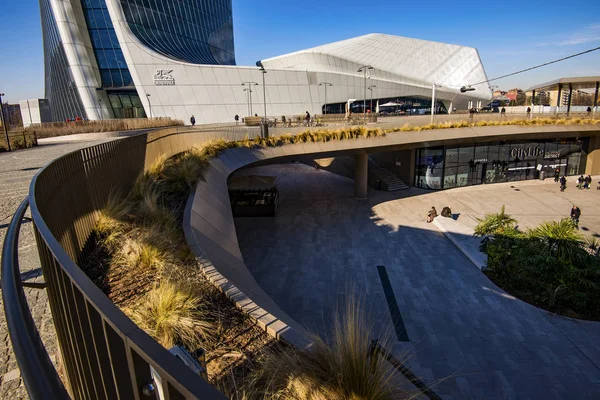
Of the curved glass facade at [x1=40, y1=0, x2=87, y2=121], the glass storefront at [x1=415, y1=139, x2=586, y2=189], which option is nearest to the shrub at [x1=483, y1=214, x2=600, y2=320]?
the glass storefront at [x1=415, y1=139, x2=586, y2=189]

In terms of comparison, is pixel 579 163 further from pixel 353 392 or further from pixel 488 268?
pixel 353 392

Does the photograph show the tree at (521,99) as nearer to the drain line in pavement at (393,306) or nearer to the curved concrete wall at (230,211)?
the curved concrete wall at (230,211)

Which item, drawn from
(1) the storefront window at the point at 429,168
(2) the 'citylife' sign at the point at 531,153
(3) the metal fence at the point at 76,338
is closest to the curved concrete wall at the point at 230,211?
(2) the 'citylife' sign at the point at 531,153

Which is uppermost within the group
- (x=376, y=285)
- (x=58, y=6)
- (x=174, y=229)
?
(x=58, y=6)

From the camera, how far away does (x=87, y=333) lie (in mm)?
2055

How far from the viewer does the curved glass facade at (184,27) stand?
42.3 metres

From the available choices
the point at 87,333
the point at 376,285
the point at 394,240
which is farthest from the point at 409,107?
the point at 87,333

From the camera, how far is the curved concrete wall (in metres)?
5.25

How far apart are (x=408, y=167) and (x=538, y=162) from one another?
512 inches

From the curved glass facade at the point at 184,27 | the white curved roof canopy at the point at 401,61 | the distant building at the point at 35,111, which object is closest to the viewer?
the curved glass facade at the point at 184,27

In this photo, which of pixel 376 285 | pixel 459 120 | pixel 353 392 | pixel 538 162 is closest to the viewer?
pixel 353 392

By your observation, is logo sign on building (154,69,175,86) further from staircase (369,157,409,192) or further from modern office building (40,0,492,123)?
staircase (369,157,409,192)

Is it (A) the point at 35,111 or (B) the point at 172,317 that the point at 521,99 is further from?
(B) the point at 172,317

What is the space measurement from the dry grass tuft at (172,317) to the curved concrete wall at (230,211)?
2.30 ft
